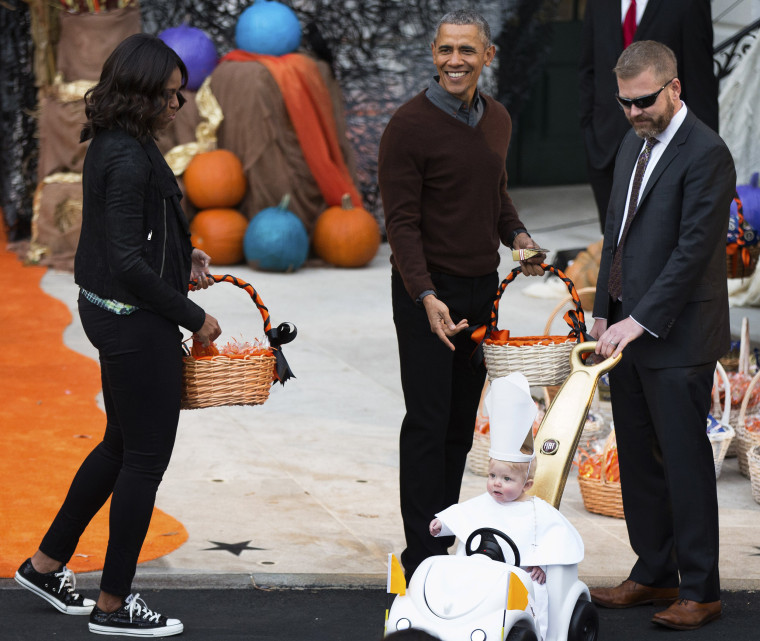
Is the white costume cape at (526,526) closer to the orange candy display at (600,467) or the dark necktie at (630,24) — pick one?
the orange candy display at (600,467)

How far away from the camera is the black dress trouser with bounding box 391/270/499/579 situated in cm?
379

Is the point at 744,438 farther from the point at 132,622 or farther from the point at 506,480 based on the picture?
the point at 132,622

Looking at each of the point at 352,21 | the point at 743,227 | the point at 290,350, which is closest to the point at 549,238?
the point at 352,21

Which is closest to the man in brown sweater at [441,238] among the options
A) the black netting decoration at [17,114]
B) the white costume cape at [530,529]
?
the white costume cape at [530,529]

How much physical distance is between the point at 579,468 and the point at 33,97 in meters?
7.06

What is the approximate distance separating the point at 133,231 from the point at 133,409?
20.1 inches

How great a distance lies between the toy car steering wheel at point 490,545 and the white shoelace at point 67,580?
134 centimetres

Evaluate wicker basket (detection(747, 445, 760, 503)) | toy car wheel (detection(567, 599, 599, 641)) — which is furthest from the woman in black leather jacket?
wicker basket (detection(747, 445, 760, 503))

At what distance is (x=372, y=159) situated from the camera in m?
10.5

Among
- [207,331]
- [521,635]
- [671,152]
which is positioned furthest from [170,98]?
[521,635]

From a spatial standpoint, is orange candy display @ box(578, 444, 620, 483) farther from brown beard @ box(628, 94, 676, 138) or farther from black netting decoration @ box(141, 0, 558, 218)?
black netting decoration @ box(141, 0, 558, 218)

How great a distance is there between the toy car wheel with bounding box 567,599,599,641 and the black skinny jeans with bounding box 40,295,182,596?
4.02 feet

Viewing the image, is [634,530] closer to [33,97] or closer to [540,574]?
[540,574]

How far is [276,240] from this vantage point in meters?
9.35
